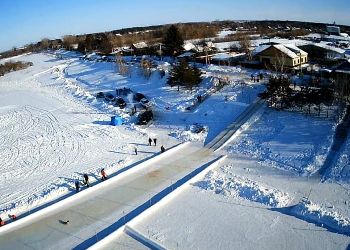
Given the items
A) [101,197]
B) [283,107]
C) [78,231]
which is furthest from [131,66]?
[78,231]

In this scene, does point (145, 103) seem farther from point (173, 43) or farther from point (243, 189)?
point (173, 43)

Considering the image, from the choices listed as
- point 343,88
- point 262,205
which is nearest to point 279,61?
point 343,88

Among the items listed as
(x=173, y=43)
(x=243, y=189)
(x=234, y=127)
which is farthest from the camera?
(x=173, y=43)

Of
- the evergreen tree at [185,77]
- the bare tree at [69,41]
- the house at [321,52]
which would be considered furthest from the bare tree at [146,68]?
the bare tree at [69,41]

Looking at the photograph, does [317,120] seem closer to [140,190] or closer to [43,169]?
[140,190]

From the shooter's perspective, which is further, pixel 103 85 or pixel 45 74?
pixel 45 74

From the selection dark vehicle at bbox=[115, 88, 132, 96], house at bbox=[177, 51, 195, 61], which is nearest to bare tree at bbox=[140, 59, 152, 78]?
dark vehicle at bbox=[115, 88, 132, 96]

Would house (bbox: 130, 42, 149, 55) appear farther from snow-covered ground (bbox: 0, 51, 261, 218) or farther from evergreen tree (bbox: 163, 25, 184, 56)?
snow-covered ground (bbox: 0, 51, 261, 218)
